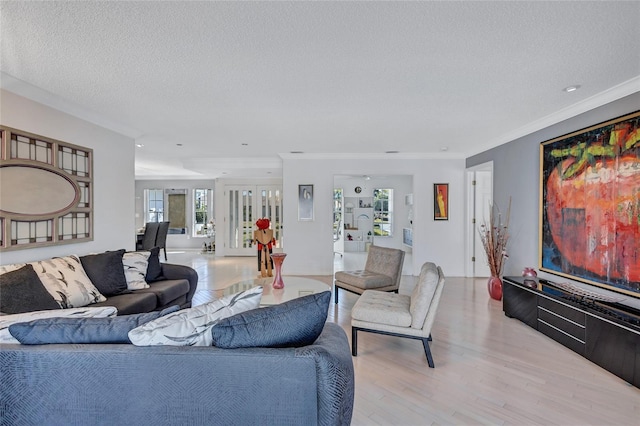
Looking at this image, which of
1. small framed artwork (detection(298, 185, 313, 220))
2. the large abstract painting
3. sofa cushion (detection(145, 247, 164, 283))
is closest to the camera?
the large abstract painting

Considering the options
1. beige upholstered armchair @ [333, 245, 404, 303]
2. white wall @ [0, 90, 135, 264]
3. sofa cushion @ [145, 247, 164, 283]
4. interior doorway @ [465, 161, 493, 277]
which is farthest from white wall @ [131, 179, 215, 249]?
interior doorway @ [465, 161, 493, 277]

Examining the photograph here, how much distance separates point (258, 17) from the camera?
170 cm

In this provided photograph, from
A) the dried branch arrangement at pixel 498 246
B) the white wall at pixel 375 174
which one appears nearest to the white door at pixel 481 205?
the white wall at pixel 375 174

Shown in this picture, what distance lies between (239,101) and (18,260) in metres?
2.43

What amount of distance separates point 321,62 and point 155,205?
9166 mm

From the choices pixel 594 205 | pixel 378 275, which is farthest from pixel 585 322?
pixel 378 275

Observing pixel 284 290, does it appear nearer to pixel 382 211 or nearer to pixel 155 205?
pixel 382 211

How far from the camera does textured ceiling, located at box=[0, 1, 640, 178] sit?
5.52 feet

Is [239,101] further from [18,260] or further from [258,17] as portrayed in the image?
[18,260]

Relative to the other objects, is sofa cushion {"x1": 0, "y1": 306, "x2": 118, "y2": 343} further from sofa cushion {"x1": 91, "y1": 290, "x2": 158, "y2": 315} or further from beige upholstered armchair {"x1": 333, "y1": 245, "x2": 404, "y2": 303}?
beige upholstered armchair {"x1": 333, "y1": 245, "x2": 404, "y2": 303}

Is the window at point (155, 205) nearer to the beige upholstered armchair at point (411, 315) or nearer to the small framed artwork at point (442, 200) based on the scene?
the small framed artwork at point (442, 200)

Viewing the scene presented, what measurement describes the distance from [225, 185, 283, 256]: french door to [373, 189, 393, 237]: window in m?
3.09

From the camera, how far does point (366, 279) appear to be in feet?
12.5

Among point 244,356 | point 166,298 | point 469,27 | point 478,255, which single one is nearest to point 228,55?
point 469,27
